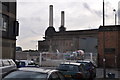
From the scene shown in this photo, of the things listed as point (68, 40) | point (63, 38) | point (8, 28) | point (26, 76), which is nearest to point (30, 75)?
point (26, 76)

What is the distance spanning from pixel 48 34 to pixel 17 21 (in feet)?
165

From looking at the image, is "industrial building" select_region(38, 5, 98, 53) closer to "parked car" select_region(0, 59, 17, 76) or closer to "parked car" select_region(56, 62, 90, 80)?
"parked car" select_region(0, 59, 17, 76)

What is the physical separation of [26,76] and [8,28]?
95.0 feet

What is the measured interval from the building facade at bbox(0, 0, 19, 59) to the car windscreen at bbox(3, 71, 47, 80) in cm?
2569

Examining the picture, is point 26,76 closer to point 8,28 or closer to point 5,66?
point 5,66

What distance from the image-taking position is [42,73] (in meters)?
7.81

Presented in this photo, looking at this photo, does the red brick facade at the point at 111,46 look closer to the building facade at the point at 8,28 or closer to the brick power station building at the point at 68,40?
the building facade at the point at 8,28

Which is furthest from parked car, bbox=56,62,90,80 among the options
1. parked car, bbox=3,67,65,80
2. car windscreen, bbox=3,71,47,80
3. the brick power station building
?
the brick power station building

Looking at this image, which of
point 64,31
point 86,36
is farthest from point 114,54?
point 64,31

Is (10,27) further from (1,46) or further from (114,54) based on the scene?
(114,54)

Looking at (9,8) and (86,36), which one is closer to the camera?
(9,8)

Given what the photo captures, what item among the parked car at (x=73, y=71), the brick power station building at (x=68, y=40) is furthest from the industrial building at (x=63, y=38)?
the parked car at (x=73, y=71)

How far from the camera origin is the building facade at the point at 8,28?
33688 mm

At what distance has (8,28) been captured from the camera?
3581 centimetres
